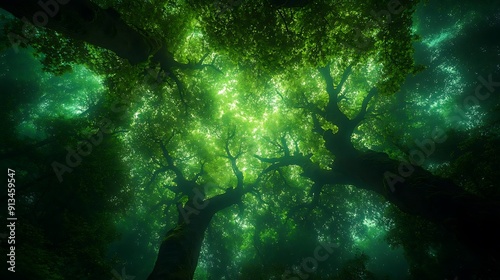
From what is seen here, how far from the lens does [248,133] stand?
2139cm

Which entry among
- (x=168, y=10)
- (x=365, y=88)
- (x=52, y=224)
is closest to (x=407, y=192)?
(x=365, y=88)

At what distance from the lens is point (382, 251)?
52.0 metres

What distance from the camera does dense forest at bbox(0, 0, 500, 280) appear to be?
31.9ft

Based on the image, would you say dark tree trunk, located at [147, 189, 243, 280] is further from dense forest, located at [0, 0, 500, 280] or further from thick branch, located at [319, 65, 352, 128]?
thick branch, located at [319, 65, 352, 128]

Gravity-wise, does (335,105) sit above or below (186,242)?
above

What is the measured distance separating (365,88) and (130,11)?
1715cm

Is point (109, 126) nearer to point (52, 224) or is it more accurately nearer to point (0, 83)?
point (52, 224)

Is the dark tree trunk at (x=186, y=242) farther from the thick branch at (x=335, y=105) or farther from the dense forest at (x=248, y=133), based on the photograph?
the thick branch at (x=335, y=105)

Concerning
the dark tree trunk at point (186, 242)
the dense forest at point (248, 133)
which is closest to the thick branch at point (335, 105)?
the dense forest at point (248, 133)

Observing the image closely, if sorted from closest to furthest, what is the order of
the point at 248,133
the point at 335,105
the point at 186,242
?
the point at 186,242 < the point at 335,105 < the point at 248,133

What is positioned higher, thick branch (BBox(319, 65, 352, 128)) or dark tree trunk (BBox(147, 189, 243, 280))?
thick branch (BBox(319, 65, 352, 128))

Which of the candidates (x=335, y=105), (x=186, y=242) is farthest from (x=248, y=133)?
(x=186, y=242)

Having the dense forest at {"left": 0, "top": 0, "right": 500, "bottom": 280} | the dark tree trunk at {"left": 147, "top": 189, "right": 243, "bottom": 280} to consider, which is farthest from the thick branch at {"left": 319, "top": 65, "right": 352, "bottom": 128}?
the dark tree trunk at {"left": 147, "top": 189, "right": 243, "bottom": 280}

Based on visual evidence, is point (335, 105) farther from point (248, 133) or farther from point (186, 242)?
point (186, 242)
